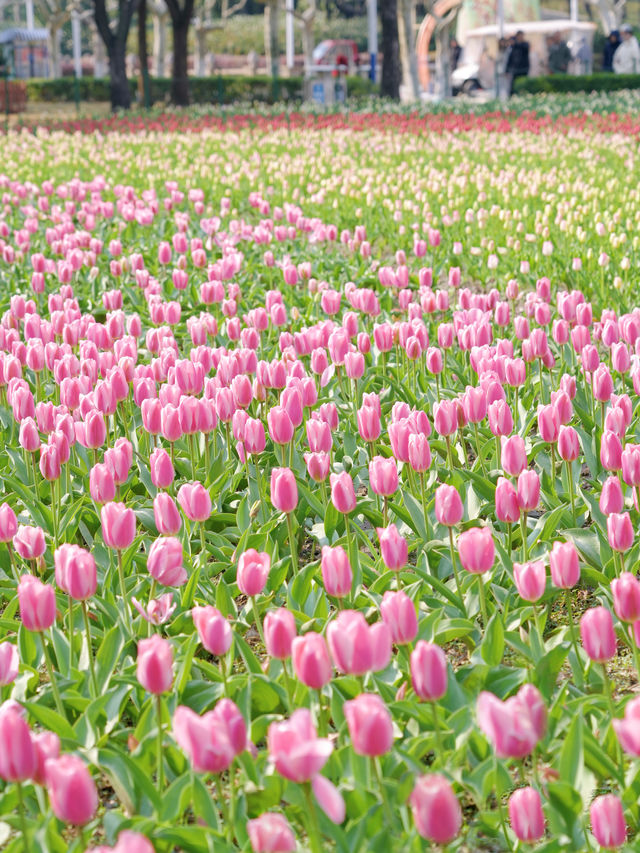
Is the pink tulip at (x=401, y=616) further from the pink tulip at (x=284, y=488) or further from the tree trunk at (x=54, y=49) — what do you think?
the tree trunk at (x=54, y=49)

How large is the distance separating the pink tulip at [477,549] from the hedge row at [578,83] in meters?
33.3

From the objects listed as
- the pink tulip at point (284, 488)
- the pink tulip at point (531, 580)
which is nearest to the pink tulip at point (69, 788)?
the pink tulip at point (531, 580)

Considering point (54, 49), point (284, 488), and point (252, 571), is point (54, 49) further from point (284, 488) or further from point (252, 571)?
point (252, 571)

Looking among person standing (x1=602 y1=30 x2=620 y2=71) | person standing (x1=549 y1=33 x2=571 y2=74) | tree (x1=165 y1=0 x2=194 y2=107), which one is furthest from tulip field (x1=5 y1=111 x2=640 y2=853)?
person standing (x1=549 y1=33 x2=571 y2=74)

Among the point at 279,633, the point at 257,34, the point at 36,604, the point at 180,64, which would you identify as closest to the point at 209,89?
the point at 180,64

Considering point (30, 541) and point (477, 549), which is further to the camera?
point (30, 541)

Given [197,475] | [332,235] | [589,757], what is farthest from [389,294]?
[589,757]

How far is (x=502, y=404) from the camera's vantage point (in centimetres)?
311

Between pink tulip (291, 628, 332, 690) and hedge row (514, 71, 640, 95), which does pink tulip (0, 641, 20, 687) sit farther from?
hedge row (514, 71, 640, 95)

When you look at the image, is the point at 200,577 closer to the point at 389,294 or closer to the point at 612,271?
the point at 389,294

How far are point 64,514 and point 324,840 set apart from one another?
1.62 metres

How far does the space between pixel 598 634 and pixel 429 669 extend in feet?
1.22

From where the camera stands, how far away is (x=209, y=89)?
39.3m

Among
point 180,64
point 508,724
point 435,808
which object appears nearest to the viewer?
point 435,808
